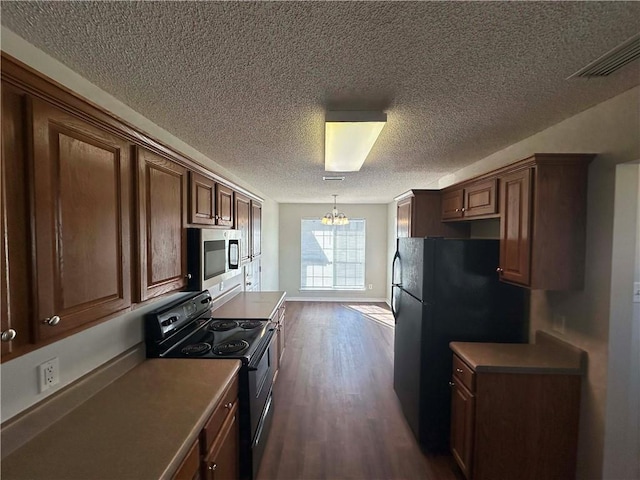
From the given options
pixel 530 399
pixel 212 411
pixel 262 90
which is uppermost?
pixel 262 90

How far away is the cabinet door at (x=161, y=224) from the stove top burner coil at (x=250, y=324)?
0.91 m

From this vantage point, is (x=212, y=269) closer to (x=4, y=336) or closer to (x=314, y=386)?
(x=4, y=336)

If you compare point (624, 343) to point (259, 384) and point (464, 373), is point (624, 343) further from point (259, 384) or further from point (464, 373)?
point (259, 384)

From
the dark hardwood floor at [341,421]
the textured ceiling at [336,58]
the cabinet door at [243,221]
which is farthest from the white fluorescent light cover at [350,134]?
the dark hardwood floor at [341,421]

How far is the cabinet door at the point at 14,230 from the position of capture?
0.81m

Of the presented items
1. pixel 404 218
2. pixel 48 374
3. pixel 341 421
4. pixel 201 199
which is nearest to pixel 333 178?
pixel 404 218

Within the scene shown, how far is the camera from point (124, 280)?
1304 mm

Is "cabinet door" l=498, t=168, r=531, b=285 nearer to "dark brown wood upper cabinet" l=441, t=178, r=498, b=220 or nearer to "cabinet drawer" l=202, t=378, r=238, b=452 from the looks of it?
"dark brown wood upper cabinet" l=441, t=178, r=498, b=220

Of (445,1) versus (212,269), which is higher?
(445,1)

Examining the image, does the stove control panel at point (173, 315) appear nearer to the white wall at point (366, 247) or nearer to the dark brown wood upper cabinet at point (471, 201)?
the dark brown wood upper cabinet at point (471, 201)

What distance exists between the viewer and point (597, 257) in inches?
67.5

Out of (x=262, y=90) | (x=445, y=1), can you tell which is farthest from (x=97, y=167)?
(x=445, y=1)

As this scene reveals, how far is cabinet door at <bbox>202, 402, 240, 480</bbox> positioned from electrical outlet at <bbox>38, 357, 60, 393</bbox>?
754mm

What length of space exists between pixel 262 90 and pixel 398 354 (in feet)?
8.77
